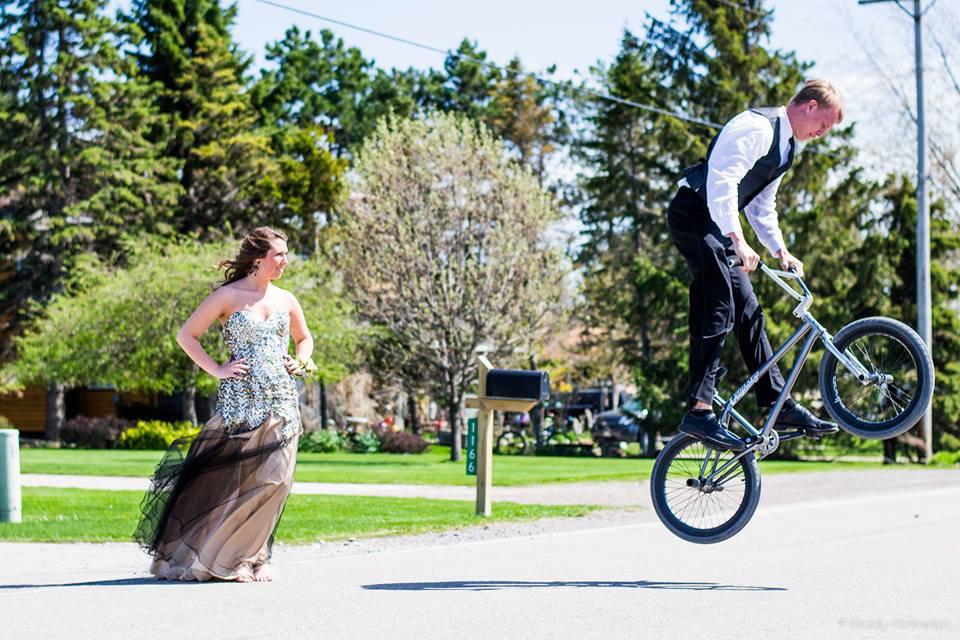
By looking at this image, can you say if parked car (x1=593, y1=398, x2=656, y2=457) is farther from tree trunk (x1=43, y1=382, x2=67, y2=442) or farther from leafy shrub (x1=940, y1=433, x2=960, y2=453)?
tree trunk (x1=43, y1=382, x2=67, y2=442)

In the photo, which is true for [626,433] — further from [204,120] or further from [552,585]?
[552,585]

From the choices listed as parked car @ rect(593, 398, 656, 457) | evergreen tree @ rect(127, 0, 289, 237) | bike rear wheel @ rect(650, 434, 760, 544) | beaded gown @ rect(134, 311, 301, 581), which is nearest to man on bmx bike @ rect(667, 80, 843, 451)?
bike rear wheel @ rect(650, 434, 760, 544)

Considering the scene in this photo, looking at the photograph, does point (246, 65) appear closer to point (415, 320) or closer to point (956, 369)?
point (415, 320)

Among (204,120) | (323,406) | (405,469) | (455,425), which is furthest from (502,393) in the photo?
(204,120)

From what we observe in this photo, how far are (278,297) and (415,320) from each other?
2781 centimetres

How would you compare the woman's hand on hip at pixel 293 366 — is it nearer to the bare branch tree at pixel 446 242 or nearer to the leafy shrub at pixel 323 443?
the bare branch tree at pixel 446 242

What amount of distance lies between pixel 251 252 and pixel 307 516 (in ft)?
21.5

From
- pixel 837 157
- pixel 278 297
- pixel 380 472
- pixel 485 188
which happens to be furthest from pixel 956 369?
pixel 278 297

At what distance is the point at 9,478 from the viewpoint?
13570 mm

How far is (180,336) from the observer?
27.6 feet

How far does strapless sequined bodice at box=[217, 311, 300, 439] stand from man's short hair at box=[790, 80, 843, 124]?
343 cm

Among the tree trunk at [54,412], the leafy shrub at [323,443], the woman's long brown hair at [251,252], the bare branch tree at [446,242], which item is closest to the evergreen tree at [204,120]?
the tree trunk at [54,412]

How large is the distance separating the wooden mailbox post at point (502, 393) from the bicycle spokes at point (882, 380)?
15.9ft

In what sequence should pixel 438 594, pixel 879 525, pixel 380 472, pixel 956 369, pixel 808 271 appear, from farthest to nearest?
1. pixel 808 271
2. pixel 956 369
3. pixel 380 472
4. pixel 879 525
5. pixel 438 594
